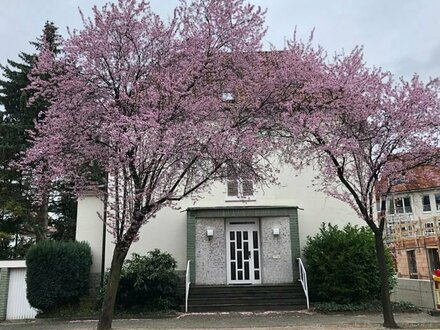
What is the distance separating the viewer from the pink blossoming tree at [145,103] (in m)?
9.27

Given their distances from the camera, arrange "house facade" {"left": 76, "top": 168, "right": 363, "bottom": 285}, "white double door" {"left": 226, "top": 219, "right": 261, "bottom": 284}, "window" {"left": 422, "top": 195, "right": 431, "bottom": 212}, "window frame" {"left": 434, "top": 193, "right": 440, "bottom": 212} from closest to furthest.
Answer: "house facade" {"left": 76, "top": 168, "right": 363, "bottom": 285}, "white double door" {"left": 226, "top": 219, "right": 261, "bottom": 284}, "window frame" {"left": 434, "top": 193, "right": 440, "bottom": 212}, "window" {"left": 422, "top": 195, "right": 431, "bottom": 212}

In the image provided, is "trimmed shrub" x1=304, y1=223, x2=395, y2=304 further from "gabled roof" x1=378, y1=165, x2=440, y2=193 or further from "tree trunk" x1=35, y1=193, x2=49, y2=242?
"tree trunk" x1=35, y1=193, x2=49, y2=242

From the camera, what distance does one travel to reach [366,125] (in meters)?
10.5

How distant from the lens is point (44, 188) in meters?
10.0

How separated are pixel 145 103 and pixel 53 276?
8228mm

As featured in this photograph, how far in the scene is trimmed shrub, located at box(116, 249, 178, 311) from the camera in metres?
14.5

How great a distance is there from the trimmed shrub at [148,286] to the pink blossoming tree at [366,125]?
6.88m

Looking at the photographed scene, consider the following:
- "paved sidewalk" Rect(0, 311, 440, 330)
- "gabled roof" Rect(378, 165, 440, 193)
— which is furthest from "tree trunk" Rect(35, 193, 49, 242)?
"gabled roof" Rect(378, 165, 440, 193)

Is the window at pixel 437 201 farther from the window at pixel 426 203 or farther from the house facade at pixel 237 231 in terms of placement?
the house facade at pixel 237 231

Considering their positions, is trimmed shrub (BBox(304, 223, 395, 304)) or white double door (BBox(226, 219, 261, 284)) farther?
white double door (BBox(226, 219, 261, 284))

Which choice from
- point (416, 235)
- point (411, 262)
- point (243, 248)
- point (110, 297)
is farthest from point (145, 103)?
point (411, 262)

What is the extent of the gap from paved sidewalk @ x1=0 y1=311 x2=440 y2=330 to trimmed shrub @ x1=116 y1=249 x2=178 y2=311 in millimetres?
1300

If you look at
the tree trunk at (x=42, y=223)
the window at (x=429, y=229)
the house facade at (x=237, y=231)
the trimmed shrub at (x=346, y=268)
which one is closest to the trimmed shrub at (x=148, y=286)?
the house facade at (x=237, y=231)

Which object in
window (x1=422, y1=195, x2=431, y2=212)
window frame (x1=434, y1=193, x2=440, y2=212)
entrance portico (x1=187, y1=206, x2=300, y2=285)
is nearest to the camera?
entrance portico (x1=187, y1=206, x2=300, y2=285)
